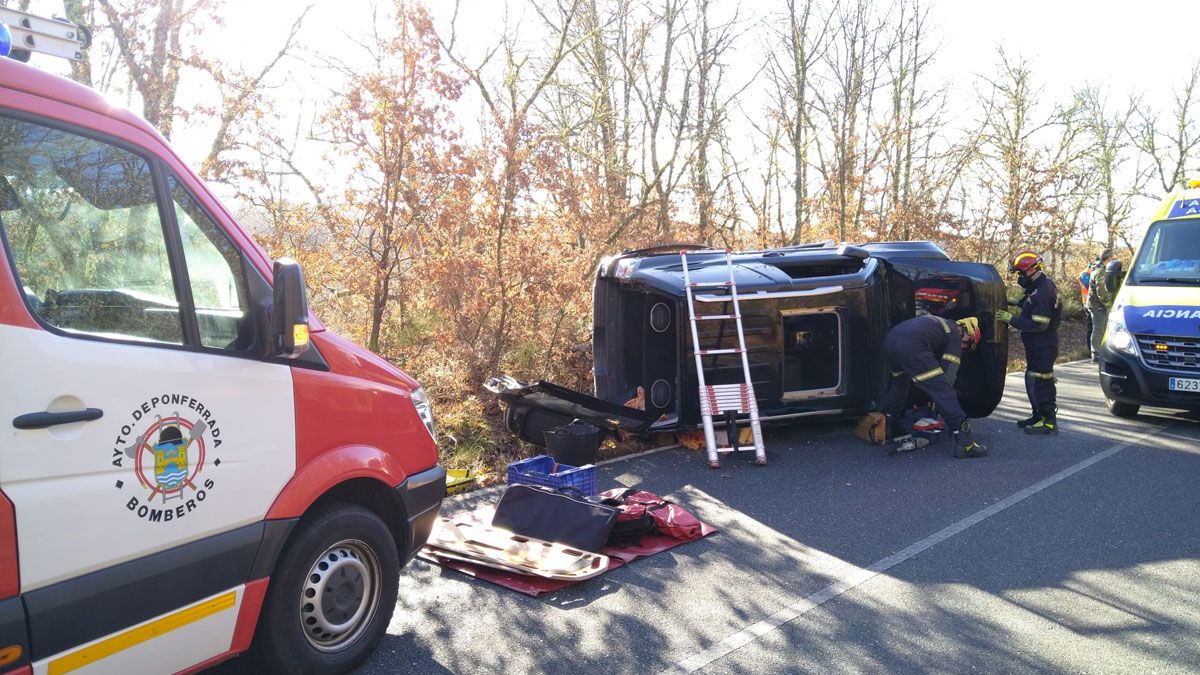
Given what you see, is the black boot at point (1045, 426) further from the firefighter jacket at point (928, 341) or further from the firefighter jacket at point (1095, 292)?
the firefighter jacket at point (1095, 292)

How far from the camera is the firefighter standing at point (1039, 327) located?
28.9ft

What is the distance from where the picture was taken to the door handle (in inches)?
98.1

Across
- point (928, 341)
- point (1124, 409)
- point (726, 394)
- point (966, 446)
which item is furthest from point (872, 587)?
point (1124, 409)

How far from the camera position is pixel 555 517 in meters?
5.48

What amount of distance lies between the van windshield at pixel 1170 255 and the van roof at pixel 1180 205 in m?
0.09

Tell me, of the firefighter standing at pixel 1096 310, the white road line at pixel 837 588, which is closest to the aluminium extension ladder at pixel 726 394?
the white road line at pixel 837 588

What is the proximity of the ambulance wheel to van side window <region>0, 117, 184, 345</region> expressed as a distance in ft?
3.42

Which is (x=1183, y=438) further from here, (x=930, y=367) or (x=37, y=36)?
(x=37, y=36)

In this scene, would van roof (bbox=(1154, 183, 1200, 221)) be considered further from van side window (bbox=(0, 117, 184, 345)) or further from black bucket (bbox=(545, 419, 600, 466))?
van side window (bbox=(0, 117, 184, 345))

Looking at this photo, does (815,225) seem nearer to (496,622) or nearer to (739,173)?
(739,173)

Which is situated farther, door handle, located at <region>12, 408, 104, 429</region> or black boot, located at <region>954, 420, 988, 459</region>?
black boot, located at <region>954, 420, 988, 459</region>

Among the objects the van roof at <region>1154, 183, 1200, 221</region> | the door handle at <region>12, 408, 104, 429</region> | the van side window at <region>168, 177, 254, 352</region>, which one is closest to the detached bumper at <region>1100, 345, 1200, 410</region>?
the van roof at <region>1154, 183, 1200, 221</region>

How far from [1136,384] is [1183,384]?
0.45 metres

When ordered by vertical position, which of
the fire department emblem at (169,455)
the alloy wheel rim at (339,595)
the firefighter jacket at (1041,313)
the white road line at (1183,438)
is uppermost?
the fire department emblem at (169,455)
